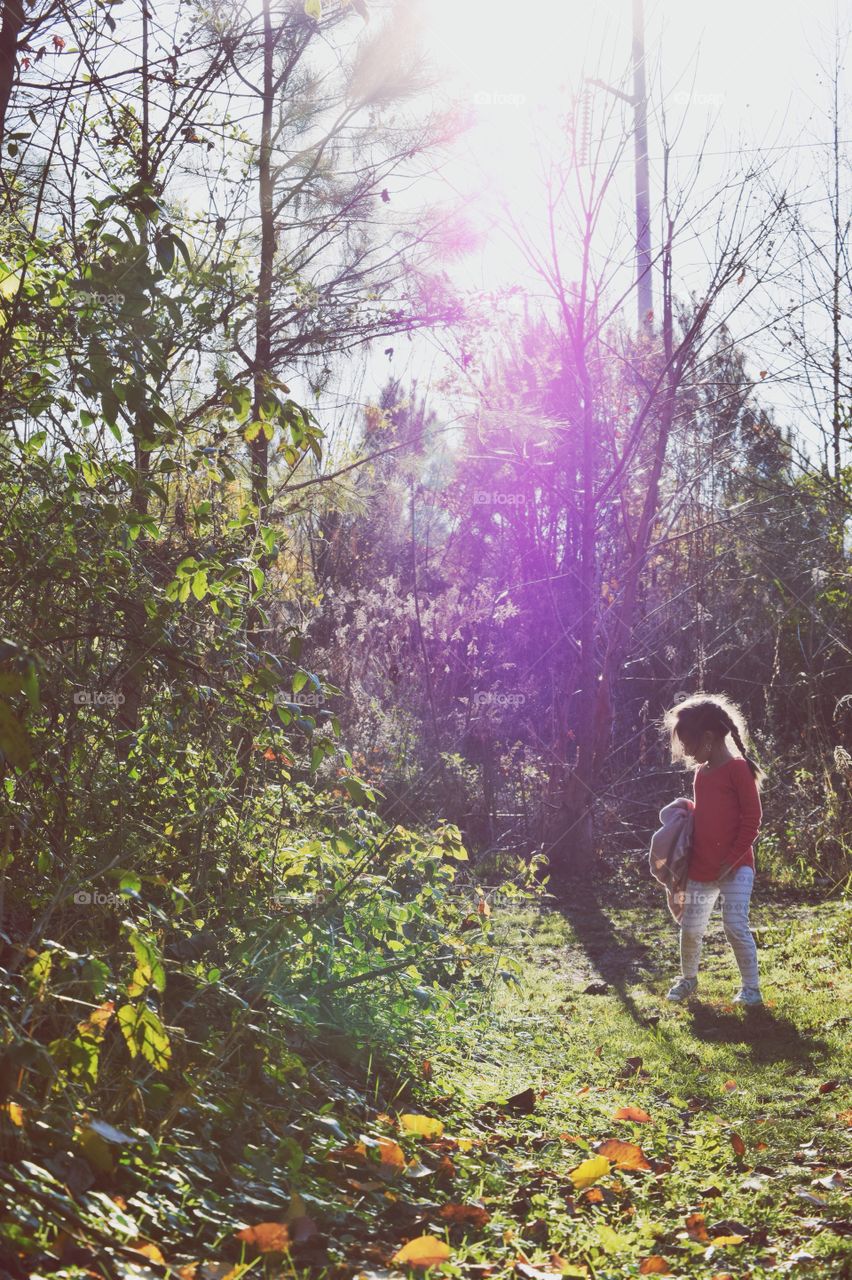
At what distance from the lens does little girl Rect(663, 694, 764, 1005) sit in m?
5.48

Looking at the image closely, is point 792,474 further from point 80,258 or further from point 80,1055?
point 80,1055

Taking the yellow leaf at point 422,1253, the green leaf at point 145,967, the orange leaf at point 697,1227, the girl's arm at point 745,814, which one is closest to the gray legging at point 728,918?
the girl's arm at point 745,814

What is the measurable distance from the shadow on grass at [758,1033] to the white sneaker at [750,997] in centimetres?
4

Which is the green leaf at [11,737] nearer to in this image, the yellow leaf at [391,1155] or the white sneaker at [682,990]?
the yellow leaf at [391,1155]

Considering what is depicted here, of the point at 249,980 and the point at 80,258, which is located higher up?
the point at 80,258

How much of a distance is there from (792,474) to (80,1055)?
42.3 feet

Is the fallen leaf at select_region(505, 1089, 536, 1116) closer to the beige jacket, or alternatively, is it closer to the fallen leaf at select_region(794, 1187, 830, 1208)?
the fallen leaf at select_region(794, 1187, 830, 1208)

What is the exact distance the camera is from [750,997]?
5445mm

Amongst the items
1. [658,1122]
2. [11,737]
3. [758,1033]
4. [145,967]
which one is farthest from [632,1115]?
[11,737]

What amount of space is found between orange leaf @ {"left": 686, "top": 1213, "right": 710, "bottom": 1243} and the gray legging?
2.67m

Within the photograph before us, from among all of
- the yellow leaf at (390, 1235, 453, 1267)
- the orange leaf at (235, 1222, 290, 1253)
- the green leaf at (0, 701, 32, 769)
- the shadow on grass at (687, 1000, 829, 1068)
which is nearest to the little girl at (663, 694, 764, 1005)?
the shadow on grass at (687, 1000, 829, 1068)

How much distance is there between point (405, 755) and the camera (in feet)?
33.3

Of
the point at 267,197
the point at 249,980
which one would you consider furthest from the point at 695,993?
the point at 267,197

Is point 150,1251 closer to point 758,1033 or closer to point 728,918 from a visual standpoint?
point 758,1033
